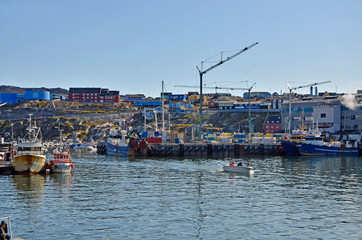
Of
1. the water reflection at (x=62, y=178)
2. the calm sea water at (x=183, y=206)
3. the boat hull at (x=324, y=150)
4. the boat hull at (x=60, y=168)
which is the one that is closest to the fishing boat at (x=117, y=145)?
the boat hull at (x=324, y=150)

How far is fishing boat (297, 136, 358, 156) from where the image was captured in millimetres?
153375

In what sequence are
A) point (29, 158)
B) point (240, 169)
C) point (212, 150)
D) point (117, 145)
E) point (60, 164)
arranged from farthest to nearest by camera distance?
point (117, 145) < point (212, 150) < point (240, 169) < point (60, 164) < point (29, 158)

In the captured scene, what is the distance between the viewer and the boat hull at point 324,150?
502 feet

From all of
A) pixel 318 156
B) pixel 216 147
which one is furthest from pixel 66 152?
pixel 318 156

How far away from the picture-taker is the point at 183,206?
53.2m

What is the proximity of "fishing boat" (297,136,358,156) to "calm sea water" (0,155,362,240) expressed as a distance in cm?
6858

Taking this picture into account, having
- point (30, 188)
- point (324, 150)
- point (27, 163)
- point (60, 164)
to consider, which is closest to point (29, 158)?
point (27, 163)

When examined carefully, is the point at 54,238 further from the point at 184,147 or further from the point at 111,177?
the point at 184,147

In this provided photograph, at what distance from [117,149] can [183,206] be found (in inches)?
4373

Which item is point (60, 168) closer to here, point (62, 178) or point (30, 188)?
point (62, 178)

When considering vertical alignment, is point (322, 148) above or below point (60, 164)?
above

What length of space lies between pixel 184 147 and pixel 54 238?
394 feet

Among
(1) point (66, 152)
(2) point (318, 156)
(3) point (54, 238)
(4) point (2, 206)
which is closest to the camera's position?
(3) point (54, 238)

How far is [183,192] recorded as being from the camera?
211 feet
